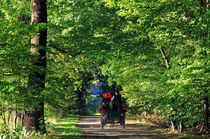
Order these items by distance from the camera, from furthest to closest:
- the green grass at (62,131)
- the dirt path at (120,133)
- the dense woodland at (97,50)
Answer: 1. the dirt path at (120,133)
2. the green grass at (62,131)
3. the dense woodland at (97,50)

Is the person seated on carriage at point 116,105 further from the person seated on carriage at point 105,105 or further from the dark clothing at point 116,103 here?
the person seated on carriage at point 105,105

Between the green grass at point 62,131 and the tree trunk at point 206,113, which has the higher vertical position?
the tree trunk at point 206,113

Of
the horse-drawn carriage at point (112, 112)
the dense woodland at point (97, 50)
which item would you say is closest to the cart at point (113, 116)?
the horse-drawn carriage at point (112, 112)

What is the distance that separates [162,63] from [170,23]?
5.83m

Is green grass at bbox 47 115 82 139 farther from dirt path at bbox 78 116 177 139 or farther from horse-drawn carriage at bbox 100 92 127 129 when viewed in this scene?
horse-drawn carriage at bbox 100 92 127 129

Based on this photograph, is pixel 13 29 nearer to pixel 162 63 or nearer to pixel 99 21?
pixel 99 21

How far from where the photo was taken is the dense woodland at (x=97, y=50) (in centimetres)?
791

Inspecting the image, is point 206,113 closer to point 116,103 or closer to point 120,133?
point 120,133

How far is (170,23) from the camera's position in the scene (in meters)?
11.7

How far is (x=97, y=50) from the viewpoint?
14125 millimetres

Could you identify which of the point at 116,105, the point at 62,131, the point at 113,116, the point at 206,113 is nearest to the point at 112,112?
the point at 113,116

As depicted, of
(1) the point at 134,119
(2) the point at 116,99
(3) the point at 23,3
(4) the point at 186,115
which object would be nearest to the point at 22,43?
(3) the point at 23,3

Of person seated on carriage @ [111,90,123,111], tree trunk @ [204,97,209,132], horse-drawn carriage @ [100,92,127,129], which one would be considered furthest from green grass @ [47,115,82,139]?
tree trunk @ [204,97,209,132]

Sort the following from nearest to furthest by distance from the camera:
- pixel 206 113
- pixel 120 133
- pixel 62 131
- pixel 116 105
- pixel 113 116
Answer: pixel 206 113
pixel 120 133
pixel 62 131
pixel 113 116
pixel 116 105
